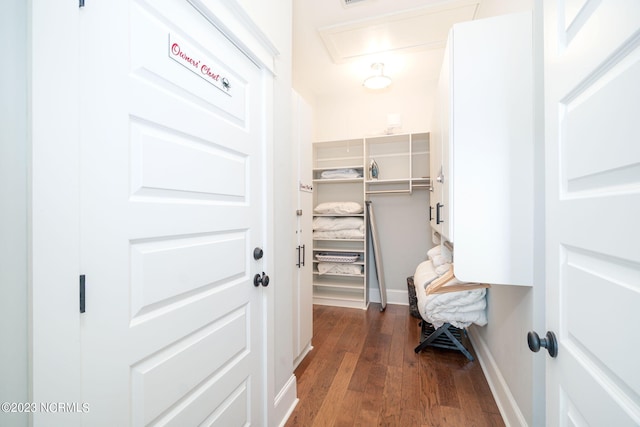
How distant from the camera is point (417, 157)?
11.3ft

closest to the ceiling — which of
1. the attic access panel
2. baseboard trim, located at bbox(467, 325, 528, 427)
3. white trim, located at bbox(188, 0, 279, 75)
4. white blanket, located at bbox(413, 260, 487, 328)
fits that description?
the attic access panel

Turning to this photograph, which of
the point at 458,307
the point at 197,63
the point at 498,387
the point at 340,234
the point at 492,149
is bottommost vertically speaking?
the point at 498,387

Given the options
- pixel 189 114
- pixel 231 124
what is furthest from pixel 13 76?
pixel 231 124

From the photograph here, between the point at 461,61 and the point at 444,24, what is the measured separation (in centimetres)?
132

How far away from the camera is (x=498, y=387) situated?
1.75 metres

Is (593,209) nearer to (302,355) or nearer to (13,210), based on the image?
(13,210)

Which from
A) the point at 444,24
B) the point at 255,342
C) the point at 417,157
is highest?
the point at 444,24

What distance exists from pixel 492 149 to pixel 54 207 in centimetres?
162

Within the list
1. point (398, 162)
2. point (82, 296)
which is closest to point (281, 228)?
point (82, 296)

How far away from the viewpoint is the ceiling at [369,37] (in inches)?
83.2

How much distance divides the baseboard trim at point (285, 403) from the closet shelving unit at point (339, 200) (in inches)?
70.0

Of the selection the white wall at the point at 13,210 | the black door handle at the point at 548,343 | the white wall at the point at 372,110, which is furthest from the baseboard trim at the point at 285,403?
the white wall at the point at 372,110

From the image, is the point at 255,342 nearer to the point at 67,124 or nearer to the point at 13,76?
the point at 67,124

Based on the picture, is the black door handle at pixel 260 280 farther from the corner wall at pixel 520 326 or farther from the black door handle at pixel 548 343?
the corner wall at pixel 520 326
